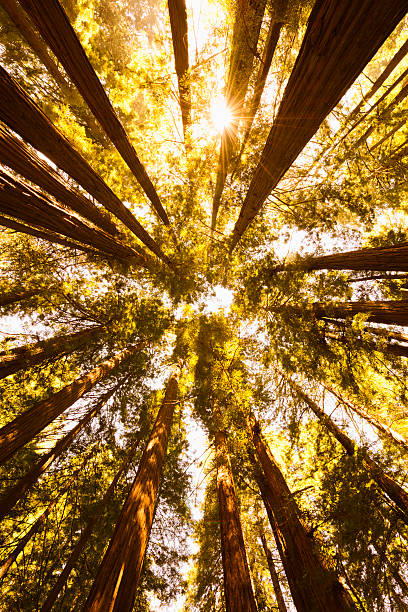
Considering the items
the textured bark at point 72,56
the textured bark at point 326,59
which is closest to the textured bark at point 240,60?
the textured bark at point 326,59

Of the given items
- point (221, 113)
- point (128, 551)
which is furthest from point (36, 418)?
point (221, 113)

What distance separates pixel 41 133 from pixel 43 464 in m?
6.04

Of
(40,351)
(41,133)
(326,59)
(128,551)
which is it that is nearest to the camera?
(326,59)

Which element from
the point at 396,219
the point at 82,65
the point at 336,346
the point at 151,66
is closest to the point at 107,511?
the point at 336,346

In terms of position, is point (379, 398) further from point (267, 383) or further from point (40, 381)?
point (40, 381)

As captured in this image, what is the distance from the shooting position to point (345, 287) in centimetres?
420

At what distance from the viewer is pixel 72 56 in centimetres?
266

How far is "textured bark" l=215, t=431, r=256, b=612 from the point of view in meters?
2.63

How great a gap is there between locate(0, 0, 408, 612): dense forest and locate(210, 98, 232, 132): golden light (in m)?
0.04

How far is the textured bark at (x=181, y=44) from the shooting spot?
13.3 ft

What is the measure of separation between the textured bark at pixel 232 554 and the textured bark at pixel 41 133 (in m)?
5.51

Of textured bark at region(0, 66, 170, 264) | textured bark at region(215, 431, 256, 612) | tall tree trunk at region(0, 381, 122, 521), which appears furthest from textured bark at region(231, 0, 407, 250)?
tall tree trunk at region(0, 381, 122, 521)

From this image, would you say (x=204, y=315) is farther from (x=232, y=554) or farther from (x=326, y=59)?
(x=326, y=59)

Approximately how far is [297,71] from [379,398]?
214 inches
